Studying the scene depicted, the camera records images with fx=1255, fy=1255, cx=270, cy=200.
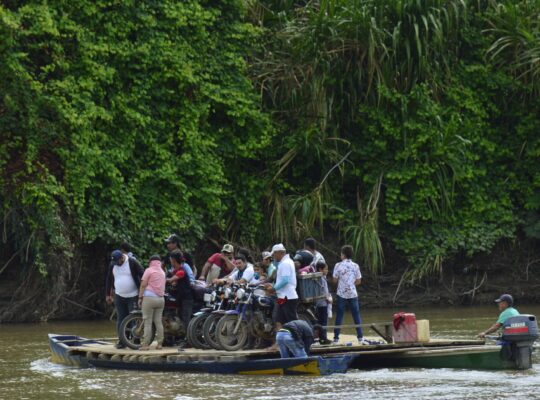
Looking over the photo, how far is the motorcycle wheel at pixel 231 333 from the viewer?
1775cm

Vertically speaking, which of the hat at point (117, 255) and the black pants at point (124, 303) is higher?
the hat at point (117, 255)

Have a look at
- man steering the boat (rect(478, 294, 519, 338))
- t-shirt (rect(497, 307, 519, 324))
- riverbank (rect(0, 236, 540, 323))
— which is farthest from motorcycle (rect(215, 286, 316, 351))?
riverbank (rect(0, 236, 540, 323))

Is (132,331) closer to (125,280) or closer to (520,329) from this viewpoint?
(125,280)

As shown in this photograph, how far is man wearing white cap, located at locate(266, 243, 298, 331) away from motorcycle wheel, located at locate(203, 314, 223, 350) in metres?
1.07

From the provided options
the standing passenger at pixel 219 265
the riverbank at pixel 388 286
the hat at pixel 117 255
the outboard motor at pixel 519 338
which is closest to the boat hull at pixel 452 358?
the outboard motor at pixel 519 338

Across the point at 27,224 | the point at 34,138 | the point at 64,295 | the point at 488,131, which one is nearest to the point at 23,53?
the point at 34,138

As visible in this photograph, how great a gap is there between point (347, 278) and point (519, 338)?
3227 mm

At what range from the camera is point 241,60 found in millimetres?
29172

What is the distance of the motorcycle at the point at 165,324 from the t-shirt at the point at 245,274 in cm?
61

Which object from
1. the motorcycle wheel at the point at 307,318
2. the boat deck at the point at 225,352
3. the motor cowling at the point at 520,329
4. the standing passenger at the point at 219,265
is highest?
the standing passenger at the point at 219,265

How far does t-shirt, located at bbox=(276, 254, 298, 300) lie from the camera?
16.9m

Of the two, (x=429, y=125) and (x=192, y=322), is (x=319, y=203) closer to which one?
(x=429, y=125)

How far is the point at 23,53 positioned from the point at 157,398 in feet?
41.8

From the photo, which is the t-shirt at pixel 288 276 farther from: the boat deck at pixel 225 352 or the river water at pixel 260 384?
the river water at pixel 260 384
